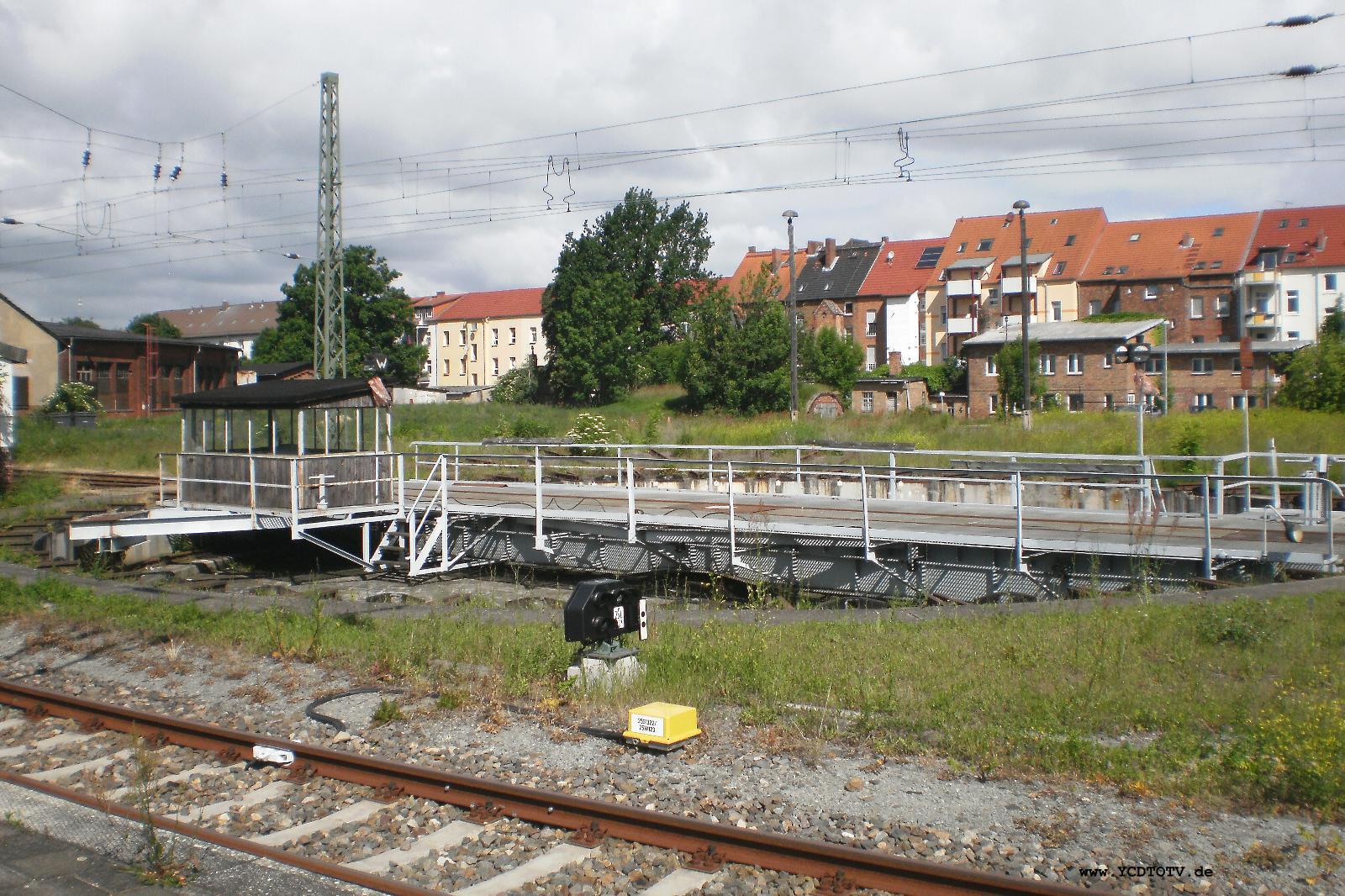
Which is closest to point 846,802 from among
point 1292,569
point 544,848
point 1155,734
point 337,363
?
point 544,848

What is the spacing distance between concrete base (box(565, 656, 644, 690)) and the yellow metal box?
48.8 inches

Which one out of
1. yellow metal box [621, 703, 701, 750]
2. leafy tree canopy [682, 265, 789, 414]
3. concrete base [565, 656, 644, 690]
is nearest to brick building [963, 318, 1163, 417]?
leafy tree canopy [682, 265, 789, 414]

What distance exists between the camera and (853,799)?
21.1ft

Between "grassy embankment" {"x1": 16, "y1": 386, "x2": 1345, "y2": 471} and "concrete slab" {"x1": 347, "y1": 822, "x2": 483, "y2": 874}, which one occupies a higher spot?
"grassy embankment" {"x1": 16, "y1": 386, "x2": 1345, "y2": 471}

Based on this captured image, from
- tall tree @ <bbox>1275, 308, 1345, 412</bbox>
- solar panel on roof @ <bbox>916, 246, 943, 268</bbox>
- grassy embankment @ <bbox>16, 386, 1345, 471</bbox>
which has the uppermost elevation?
solar panel on roof @ <bbox>916, 246, 943, 268</bbox>

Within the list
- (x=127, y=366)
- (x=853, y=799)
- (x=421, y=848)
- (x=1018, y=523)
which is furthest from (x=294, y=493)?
(x=127, y=366)

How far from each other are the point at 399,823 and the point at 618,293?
61998mm

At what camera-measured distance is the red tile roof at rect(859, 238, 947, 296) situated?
2847 inches

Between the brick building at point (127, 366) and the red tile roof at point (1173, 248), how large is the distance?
52.9 meters

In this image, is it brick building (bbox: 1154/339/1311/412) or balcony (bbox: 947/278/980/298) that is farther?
balcony (bbox: 947/278/980/298)

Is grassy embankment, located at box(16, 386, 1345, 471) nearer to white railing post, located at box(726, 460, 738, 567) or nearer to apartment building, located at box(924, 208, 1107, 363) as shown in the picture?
white railing post, located at box(726, 460, 738, 567)

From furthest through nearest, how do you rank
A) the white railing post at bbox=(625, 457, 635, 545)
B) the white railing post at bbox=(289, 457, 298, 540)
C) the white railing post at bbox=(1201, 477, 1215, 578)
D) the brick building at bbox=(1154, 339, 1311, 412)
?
1. the brick building at bbox=(1154, 339, 1311, 412)
2. the white railing post at bbox=(289, 457, 298, 540)
3. the white railing post at bbox=(625, 457, 635, 545)
4. the white railing post at bbox=(1201, 477, 1215, 578)

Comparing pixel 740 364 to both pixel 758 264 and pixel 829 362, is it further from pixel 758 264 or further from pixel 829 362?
pixel 758 264

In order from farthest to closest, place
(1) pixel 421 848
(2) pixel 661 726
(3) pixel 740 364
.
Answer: (3) pixel 740 364, (2) pixel 661 726, (1) pixel 421 848
